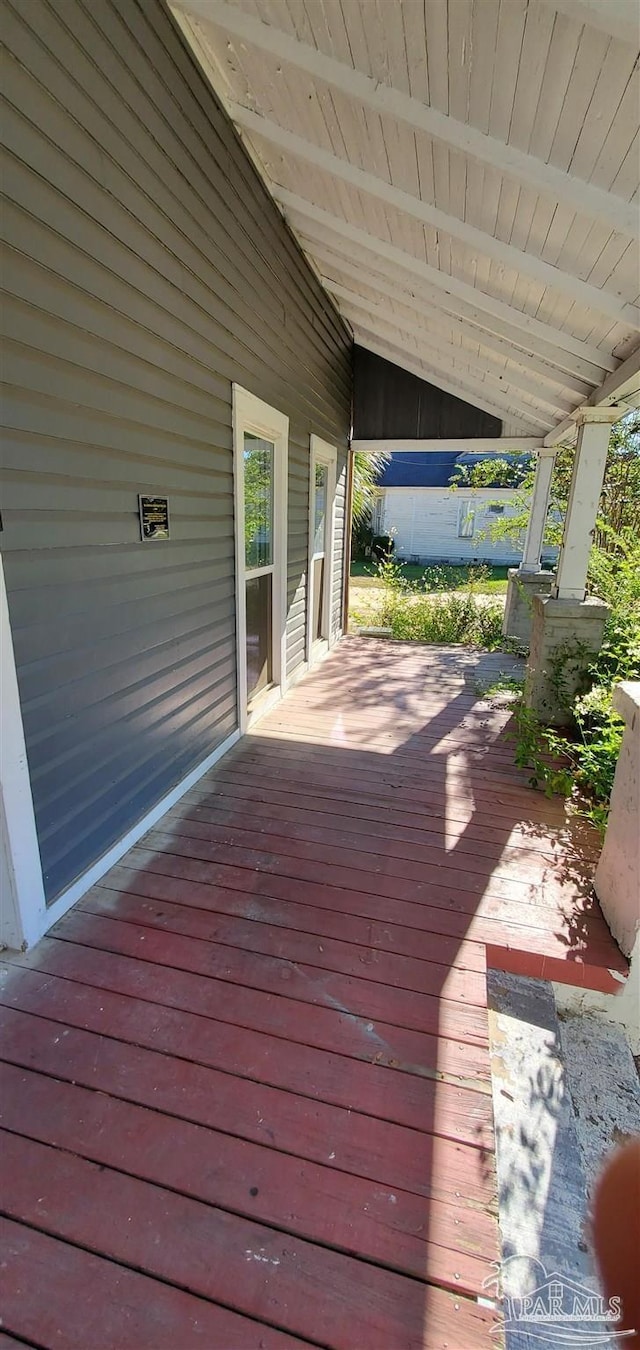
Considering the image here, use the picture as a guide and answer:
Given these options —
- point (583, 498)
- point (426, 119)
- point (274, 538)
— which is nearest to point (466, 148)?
point (426, 119)

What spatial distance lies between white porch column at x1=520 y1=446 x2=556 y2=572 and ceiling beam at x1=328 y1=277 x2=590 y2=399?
176 cm

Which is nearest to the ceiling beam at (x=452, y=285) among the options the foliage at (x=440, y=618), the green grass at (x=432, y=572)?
the foliage at (x=440, y=618)

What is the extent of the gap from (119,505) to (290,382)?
2.39 metres

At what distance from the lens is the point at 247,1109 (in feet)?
4.17

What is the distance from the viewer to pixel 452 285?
2.74 metres

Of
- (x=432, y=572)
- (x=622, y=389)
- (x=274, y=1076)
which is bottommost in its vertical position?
(x=274, y=1076)

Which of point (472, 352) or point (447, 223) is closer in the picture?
point (447, 223)

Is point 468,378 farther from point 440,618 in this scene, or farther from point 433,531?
point 433,531

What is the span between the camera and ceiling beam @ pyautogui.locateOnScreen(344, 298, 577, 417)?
12.9ft

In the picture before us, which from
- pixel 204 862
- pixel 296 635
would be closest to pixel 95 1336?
pixel 204 862

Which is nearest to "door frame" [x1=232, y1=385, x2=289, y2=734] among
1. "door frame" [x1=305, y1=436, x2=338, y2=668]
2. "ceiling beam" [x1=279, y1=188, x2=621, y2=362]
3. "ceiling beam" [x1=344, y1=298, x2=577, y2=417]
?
"door frame" [x1=305, y1=436, x2=338, y2=668]

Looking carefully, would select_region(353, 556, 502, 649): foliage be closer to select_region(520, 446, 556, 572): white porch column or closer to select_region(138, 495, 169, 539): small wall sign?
select_region(520, 446, 556, 572): white porch column

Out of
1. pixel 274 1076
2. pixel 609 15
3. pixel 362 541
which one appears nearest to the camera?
pixel 609 15

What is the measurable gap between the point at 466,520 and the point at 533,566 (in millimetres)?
11241
